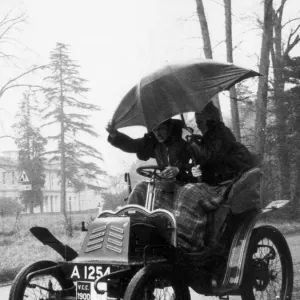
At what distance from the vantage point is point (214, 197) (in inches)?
242

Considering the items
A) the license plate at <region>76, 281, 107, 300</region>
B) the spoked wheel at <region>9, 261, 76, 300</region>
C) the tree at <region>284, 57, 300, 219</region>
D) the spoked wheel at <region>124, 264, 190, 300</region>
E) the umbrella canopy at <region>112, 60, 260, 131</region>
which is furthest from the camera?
the tree at <region>284, 57, 300, 219</region>

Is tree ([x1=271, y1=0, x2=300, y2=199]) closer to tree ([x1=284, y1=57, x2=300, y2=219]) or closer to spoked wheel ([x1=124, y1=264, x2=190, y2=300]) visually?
tree ([x1=284, y1=57, x2=300, y2=219])

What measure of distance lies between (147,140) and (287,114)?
19.2 m

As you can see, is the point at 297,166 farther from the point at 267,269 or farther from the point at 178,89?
the point at 178,89

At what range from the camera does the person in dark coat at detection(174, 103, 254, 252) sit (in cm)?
586

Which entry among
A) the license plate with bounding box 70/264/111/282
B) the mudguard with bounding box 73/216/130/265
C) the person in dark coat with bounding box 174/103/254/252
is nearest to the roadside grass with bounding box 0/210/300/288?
the person in dark coat with bounding box 174/103/254/252

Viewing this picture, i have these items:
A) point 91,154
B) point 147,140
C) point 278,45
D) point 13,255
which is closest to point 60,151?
point 91,154

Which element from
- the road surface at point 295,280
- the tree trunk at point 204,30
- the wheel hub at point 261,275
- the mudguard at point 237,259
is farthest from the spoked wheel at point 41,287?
the tree trunk at point 204,30

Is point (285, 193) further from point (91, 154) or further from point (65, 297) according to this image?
point (91, 154)

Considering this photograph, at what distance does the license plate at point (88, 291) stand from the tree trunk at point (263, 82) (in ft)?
50.5

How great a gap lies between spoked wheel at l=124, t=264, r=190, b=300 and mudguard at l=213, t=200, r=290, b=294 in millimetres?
669

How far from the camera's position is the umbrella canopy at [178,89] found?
608 cm

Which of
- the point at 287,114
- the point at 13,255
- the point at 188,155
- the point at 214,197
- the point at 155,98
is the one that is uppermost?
the point at 287,114

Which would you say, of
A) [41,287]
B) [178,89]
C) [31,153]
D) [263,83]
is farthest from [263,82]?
[31,153]
